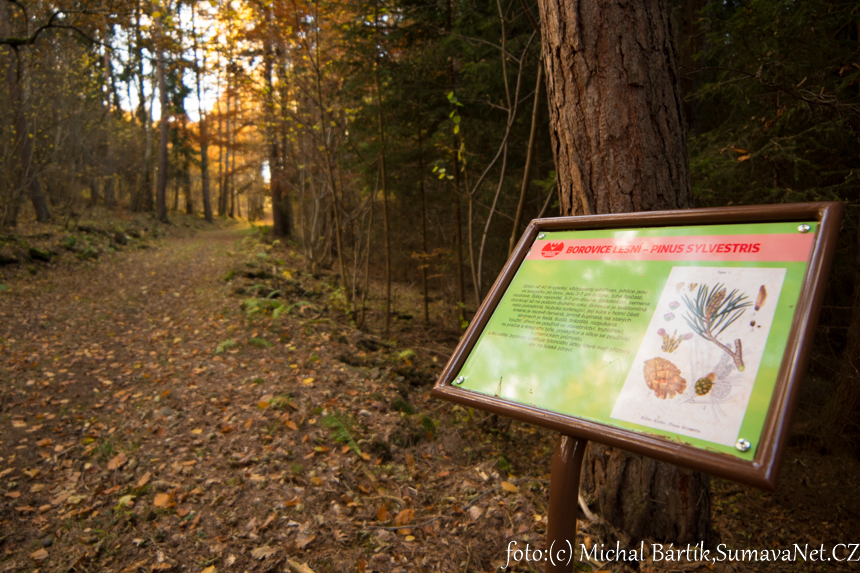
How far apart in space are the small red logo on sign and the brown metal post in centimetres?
68

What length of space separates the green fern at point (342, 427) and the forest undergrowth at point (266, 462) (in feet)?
0.07

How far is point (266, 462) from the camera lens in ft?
11.5

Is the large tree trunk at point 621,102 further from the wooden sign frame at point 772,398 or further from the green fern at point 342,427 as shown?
the green fern at point 342,427

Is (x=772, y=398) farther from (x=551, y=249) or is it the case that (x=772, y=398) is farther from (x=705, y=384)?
(x=551, y=249)

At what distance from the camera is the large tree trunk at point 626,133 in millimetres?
2469

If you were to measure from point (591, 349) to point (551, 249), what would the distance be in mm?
506

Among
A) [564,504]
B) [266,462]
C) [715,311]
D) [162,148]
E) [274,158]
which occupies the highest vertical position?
[162,148]

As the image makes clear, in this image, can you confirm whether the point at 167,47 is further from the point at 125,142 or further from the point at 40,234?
the point at 125,142

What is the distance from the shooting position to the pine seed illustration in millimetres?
1277

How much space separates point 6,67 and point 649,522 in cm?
1265

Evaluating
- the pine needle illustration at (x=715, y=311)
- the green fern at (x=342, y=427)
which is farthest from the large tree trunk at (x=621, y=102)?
the green fern at (x=342, y=427)

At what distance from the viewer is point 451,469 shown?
372cm

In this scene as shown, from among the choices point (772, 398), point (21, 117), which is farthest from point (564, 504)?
point (21, 117)

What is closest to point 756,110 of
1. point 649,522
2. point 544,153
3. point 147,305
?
point 544,153
